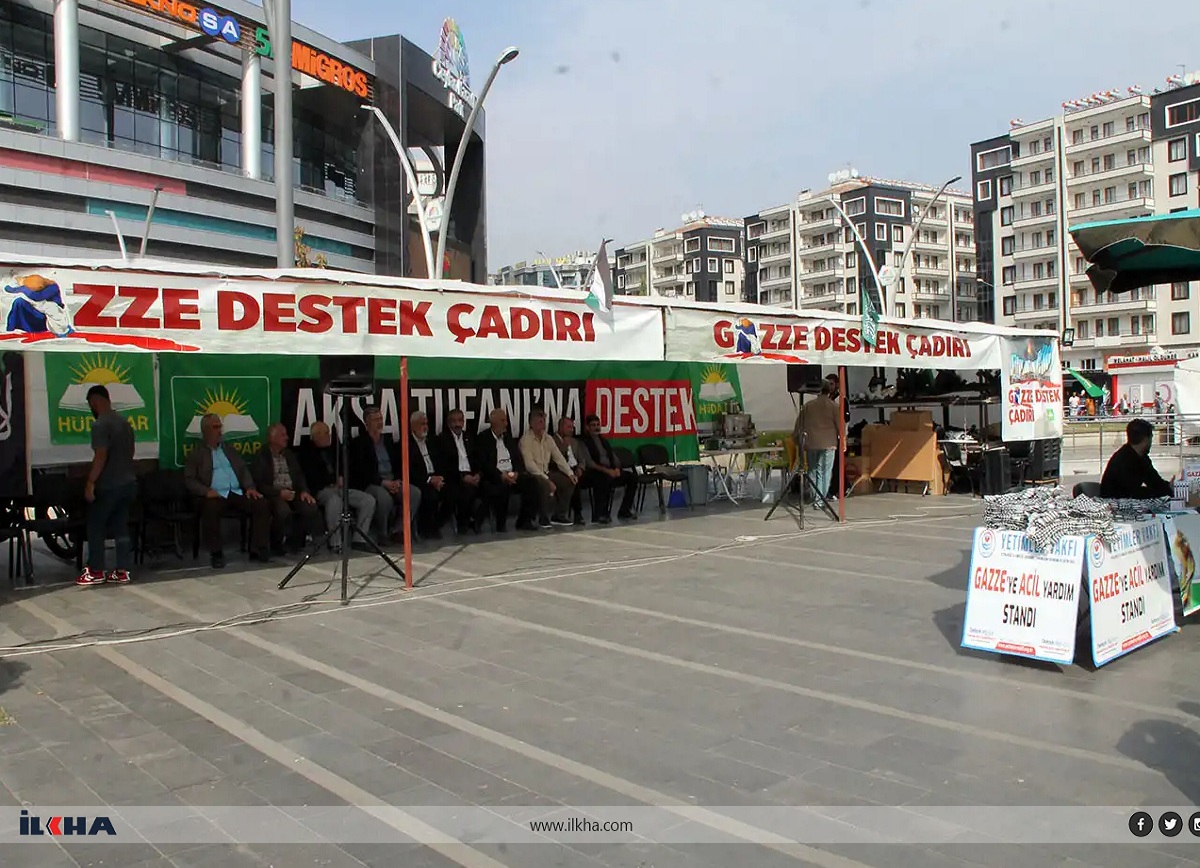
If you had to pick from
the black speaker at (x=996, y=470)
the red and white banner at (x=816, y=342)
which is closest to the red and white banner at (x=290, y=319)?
the red and white banner at (x=816, y=342)

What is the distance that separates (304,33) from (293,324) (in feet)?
140

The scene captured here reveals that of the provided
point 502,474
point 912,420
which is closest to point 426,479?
point 502,474

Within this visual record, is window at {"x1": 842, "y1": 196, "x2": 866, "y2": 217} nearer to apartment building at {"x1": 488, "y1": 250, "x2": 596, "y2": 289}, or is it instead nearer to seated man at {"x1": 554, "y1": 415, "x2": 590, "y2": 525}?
apartment building at {"x1": 488, "y1": 250, "x2": 596, "y2": 289}

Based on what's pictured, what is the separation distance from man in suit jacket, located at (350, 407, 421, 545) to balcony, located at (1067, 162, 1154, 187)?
238 feet

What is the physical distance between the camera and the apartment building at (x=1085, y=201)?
6631 cm

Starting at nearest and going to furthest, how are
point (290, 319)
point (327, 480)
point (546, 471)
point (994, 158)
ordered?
point (290, 319) → point (327, 480) → point (546, 471) → point (994, 158)

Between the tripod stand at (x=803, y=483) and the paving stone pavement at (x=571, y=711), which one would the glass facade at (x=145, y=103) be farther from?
the paving stone pavement at (x=571, y=711)

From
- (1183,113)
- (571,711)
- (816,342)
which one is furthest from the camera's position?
(1183,113)

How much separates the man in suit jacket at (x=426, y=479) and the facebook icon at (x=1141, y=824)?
27.8 feet

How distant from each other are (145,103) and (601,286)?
41.5 m

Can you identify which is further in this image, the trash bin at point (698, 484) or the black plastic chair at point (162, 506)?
the trash bin at point (698, 484)

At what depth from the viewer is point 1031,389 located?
15.0 metres

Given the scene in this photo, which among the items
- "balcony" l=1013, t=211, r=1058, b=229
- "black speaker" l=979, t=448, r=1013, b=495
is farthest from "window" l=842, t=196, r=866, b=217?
"black speaker" l=979, t=448, r=1013, b=495

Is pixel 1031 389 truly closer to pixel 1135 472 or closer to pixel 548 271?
pixel 1135 472
